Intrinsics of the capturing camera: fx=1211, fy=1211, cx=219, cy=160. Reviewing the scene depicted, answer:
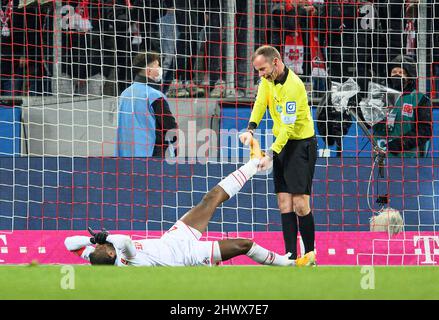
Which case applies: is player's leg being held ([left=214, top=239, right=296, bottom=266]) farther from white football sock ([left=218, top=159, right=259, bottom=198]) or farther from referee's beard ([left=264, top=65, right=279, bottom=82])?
referee's beard ([left=264, top=65, right=279, bottom=82])

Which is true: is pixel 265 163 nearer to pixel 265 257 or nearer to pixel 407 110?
pixel 265 257

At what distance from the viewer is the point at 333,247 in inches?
517

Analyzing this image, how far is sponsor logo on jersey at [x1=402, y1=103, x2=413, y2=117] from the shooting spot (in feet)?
46.2

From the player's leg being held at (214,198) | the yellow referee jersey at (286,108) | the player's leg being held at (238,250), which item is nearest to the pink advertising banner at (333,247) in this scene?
the yellow referee jersey at (286,108)

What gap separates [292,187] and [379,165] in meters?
2.71

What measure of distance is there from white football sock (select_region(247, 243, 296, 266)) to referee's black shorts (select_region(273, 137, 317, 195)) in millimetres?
861

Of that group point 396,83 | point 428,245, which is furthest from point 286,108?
point 396,83

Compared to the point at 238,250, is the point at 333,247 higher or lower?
lower

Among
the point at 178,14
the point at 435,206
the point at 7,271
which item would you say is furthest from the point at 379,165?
the point at 7,271

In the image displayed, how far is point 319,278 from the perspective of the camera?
8.51 meters

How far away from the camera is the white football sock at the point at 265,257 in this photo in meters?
10.0

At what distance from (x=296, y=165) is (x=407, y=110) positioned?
3.53 m

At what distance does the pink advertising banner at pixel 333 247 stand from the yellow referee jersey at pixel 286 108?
2345 millimetres

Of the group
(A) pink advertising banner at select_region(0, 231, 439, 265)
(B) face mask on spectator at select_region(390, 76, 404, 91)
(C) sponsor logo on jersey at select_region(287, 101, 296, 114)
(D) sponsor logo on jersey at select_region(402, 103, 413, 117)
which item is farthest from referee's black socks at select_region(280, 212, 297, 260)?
(B) face mask on spectator at select_region(390, 76, 404, 91)
